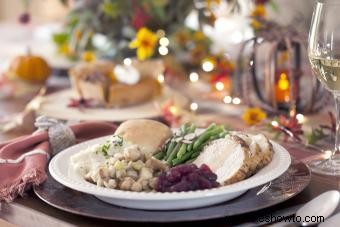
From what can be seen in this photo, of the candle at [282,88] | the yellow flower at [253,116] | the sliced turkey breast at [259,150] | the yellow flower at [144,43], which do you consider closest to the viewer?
the sliced turkey breast at [259,150]

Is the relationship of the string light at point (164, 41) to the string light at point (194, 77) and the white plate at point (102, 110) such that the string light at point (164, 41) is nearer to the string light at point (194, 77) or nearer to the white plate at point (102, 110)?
the string light at point (194, 77)

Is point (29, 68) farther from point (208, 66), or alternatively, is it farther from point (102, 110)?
point (208, 66)

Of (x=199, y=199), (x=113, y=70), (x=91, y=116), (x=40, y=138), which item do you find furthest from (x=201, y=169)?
(x=113, y=70)

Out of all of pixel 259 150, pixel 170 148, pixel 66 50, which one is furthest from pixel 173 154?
pixel 66 50

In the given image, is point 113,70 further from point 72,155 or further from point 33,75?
point 72,155

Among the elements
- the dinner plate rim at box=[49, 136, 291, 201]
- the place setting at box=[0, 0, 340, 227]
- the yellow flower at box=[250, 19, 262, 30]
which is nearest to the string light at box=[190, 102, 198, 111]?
the place setting at box=[0, 0, 340, 227]

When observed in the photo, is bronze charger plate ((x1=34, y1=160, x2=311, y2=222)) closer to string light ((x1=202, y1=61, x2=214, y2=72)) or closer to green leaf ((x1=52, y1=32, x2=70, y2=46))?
string light ((x1=202, y1=61, x2=214, y2=72))

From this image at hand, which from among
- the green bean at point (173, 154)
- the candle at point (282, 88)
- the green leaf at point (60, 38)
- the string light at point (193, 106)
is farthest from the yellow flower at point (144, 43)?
the green bean at point (173, 154)
